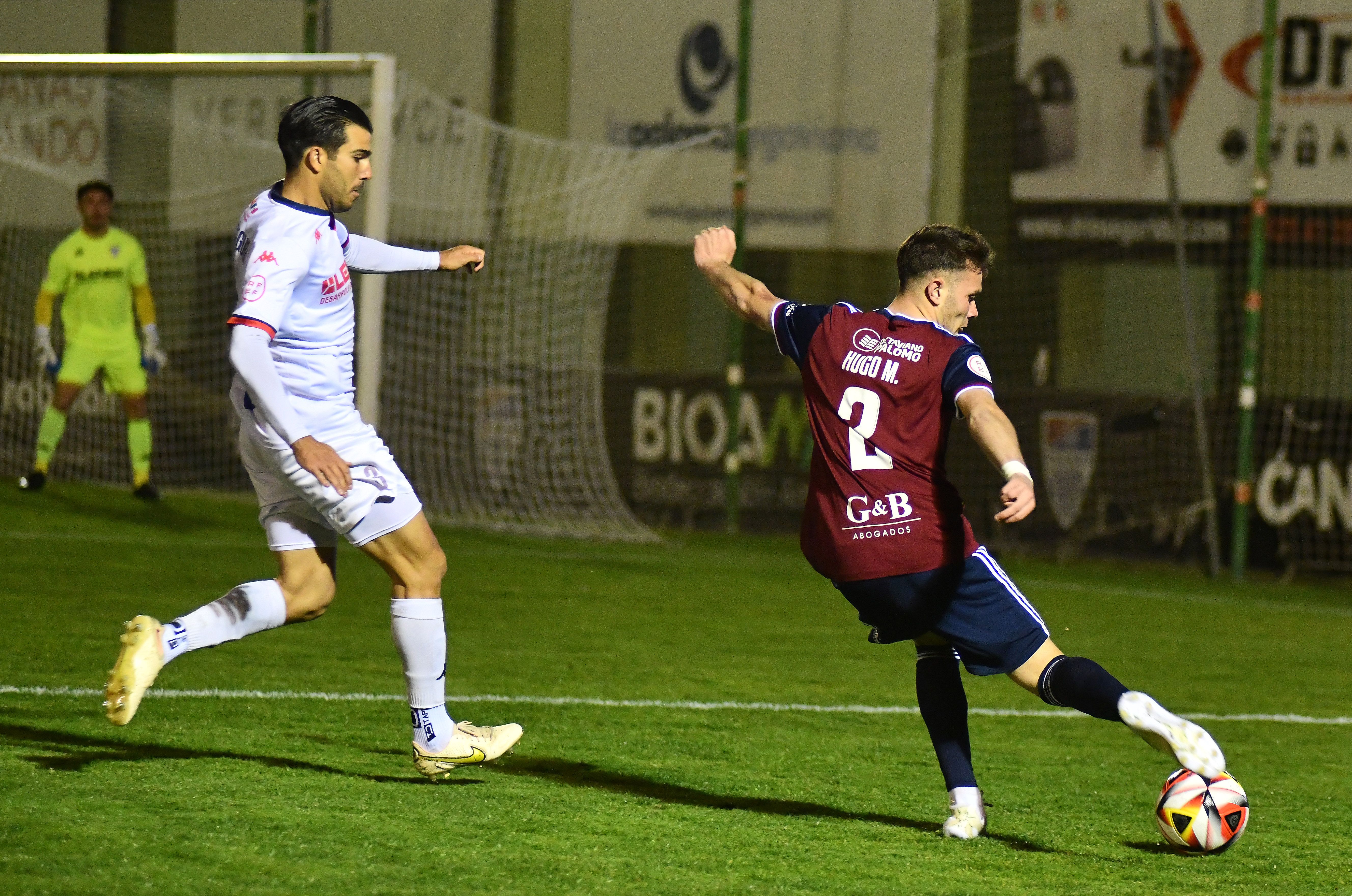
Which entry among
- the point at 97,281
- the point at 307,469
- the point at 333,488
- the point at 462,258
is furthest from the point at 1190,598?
the point at 307,469

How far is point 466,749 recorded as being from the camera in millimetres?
4859

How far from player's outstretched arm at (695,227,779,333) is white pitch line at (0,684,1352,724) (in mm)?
2130

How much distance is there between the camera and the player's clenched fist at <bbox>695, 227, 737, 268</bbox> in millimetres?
4953

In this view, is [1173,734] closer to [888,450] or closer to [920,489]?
[920,489]

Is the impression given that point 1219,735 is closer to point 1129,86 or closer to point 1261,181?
point 1261,181

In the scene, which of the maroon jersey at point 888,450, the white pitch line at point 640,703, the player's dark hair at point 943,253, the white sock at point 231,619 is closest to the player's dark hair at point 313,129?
the white sock at point 231,619

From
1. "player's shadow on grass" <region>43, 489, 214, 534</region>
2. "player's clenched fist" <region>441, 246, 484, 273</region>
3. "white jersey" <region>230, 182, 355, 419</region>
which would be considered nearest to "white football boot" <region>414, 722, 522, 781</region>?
"white jersey" <region>230, 182, 355, 419</region>

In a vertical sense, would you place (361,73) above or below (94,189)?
above

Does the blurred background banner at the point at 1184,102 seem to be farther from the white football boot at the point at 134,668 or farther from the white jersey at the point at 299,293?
the white football boot at the point at 134,668

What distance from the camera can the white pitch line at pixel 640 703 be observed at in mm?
6129

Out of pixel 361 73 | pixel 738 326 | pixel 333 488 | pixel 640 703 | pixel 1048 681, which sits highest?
pixel 361 73

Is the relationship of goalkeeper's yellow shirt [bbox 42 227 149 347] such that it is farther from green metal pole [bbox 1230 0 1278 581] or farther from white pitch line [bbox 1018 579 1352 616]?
green metal pole [bbox 1230 0 1278 581]

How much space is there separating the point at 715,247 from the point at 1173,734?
183cm

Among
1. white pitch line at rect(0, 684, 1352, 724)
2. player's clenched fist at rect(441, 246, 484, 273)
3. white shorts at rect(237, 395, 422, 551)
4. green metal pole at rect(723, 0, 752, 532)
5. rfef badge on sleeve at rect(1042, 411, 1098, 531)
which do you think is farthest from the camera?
green metal pole at rect(723, 0, 752, 532)
